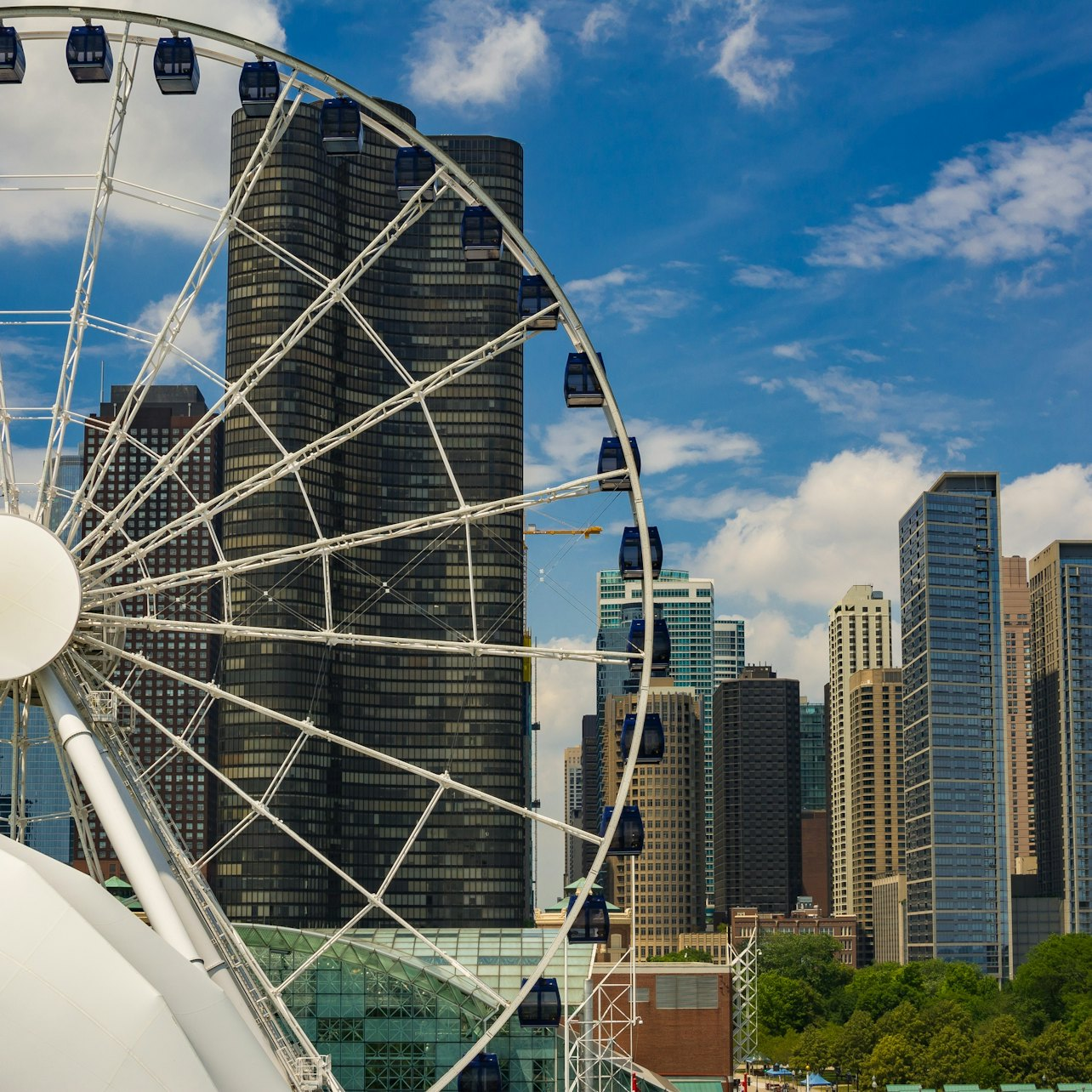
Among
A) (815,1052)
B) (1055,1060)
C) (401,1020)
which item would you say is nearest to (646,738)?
(401,1020)

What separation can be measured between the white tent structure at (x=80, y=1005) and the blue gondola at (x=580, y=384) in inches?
911

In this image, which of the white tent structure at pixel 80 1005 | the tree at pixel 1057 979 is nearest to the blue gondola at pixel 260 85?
the white tent structure at pixel 80 1005

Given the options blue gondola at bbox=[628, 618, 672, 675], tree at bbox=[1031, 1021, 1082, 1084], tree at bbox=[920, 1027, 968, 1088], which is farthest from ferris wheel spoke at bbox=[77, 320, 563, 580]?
tree at bbox=[1031, 1021, 1082, 1084]

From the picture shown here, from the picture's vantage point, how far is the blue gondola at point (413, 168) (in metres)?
56.1

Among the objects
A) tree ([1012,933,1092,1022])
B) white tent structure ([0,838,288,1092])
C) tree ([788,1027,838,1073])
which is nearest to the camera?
white tent structure ([0,838,288,1092])

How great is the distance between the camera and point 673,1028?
11694 cm

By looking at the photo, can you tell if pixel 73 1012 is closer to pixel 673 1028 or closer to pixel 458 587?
pixel 673 1028

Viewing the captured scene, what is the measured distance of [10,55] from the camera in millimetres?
53562

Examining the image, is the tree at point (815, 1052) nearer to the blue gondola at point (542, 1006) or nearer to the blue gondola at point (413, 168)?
the blue gondola at point (542, 1006)

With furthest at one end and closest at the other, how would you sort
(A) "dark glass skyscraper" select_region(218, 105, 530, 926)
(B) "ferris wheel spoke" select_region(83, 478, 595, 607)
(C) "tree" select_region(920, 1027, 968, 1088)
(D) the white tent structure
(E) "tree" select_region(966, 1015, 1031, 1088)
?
(A) "dark glass skyscraper" select_region(218, 105, 530, 926) < (C) "tree" select_region(920, 1027, 968, 1088) < (E) "tree" select_region(966, 1015, 1031, 1088) < (B) "ferris wheel spoke" select_region(83, 478, 595, 607) < (D) the white tent structure

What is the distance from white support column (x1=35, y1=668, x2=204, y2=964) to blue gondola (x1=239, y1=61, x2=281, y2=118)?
16.5 m

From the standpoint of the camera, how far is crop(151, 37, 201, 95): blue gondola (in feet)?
174

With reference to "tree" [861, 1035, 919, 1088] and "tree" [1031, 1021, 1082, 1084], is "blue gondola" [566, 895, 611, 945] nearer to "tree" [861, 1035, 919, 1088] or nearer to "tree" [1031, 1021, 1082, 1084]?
"tree" [1031, 1021, 1082, 1084]

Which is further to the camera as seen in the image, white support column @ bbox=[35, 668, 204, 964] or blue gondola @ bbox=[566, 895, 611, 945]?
blue gondola @ bbox=[566, 895, 611, 945]
